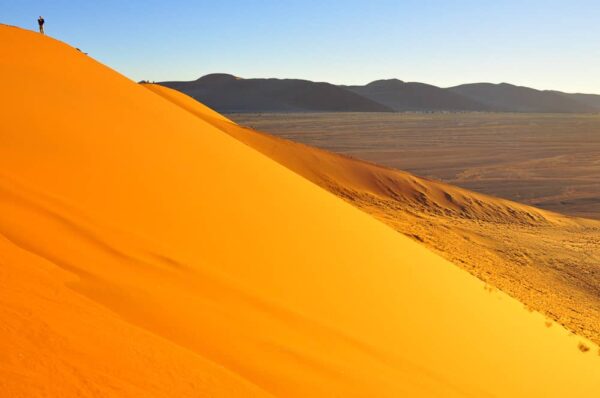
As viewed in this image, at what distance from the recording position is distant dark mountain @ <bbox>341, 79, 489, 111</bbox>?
147375mm

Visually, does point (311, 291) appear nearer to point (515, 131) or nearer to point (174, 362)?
point (174, 362)

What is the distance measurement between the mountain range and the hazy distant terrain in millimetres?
57202

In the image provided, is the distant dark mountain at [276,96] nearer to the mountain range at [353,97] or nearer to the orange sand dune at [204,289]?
the mountain range at [353,97]

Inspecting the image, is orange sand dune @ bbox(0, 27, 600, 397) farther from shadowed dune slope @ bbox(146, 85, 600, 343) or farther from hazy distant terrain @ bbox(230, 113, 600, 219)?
hazy distant terrain @ bbox(230, 113, 600, 219)

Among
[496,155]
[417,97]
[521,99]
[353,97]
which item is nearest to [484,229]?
[496,155]

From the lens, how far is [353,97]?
129375mm

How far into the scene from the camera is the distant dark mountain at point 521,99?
165100mm

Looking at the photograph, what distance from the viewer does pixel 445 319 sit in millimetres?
5047

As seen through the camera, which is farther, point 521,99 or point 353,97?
point 521,99

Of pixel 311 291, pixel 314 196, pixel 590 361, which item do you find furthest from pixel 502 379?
pixel 314 196

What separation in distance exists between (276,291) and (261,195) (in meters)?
2.16

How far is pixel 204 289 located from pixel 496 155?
40.8 meters

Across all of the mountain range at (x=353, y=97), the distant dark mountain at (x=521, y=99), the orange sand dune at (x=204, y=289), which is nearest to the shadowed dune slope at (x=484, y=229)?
the orange sand dune at (x=204, y=289)

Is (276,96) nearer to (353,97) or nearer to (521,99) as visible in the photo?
(353,97)
